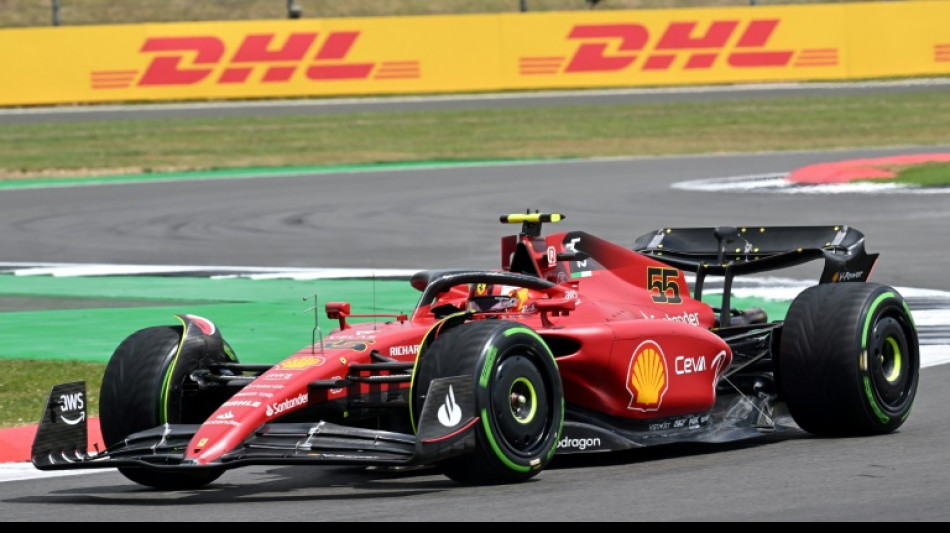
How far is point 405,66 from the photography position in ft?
145

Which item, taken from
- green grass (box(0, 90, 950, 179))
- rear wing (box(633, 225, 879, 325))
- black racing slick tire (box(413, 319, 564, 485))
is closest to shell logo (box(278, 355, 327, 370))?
black racing slick tire (box(413, 319, 564, 485))

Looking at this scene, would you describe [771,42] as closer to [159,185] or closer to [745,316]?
[159,185]

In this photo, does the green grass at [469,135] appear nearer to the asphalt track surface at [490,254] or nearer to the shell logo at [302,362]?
the asphalt track surface at [490,254]

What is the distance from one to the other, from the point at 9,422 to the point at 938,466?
4.93 meters

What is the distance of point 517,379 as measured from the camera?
27.1ft

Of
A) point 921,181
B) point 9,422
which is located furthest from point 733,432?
point 921,181

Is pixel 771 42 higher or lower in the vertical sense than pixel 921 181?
higher

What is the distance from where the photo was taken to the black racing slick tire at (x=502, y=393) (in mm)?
8062

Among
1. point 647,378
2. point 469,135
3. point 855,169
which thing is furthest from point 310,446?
point 469,135

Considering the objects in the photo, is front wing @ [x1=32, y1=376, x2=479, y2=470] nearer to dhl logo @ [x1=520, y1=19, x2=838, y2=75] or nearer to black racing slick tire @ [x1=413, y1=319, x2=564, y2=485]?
black racing slick tire @ [x1=413, y1=319, x2=564, y2=485]

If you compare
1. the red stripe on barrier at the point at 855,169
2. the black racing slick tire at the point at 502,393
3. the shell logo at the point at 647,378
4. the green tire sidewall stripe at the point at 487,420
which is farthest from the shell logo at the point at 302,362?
the red stripe on barrier at the point at 855,169

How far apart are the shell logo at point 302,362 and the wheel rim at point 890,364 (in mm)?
2839

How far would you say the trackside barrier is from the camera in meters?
42.0

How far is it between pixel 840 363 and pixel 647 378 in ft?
3.44
